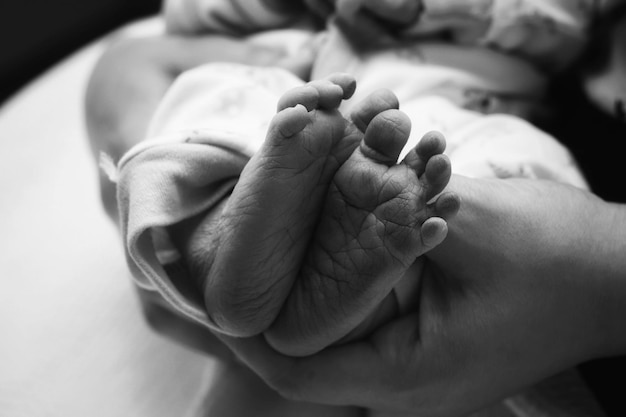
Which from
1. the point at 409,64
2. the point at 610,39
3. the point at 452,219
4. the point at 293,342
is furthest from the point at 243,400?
the point at 610,39

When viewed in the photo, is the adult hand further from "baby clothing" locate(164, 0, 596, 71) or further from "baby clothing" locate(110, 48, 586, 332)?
"baby clothing" locate(164, 0, 596, 71)

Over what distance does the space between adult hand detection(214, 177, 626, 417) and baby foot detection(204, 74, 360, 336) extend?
8cm

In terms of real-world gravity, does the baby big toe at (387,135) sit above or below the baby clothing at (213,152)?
above

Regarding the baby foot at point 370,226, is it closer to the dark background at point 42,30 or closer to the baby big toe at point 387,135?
the baby big toe at point 387,135

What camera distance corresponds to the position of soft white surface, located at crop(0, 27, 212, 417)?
2.39 ft

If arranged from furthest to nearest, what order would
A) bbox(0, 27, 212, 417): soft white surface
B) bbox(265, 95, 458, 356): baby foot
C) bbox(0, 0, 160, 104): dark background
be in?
bbox(0, 0, 160, 104): dark background < bbox(0, 27, 212, 417): soft white surface < bbox(265, 95, 458, 356): baby foot

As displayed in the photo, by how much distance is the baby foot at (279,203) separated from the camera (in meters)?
0.49

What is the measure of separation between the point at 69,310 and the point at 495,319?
0.50 meters

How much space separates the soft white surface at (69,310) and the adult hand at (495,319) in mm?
202

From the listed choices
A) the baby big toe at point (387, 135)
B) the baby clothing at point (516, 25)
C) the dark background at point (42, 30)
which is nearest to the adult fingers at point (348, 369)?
the baby big toe at point (387, 135)

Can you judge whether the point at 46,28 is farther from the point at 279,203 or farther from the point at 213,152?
the point at 279,203

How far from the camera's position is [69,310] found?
806 millimetres

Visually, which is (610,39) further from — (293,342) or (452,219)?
(293,342)

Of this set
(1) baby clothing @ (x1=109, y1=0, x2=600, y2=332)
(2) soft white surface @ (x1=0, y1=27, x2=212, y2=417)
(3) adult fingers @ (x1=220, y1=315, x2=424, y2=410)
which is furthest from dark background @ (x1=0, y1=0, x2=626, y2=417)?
(3) adult fingers @ (x1=220, y1=315, x2=424, y2=410)
